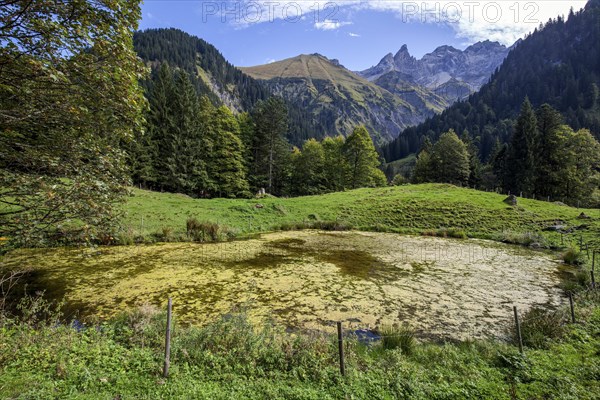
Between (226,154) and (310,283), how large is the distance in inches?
1511

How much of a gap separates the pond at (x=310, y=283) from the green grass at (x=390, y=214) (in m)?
5.80

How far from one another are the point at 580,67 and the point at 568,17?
234 feet

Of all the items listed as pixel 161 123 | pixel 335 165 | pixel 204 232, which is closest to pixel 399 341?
pixel 204 232

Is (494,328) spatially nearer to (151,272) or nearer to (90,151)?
(90,151)

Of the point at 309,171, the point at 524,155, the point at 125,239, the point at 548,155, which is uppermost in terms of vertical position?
the point at 524,155

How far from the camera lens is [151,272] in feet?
47.1

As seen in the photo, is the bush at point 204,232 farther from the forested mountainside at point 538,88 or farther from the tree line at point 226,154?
the forested mountainside at point 538,88

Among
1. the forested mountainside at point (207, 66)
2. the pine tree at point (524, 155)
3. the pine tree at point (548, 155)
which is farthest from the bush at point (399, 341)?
the forested mountainside at point (207, 66)

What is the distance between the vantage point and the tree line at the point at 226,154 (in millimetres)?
43219

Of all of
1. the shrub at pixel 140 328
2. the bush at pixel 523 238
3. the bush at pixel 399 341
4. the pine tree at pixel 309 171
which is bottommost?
the bush at pixel 523 238

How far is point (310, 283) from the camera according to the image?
45.5ft

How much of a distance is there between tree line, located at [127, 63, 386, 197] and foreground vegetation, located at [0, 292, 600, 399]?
36417 millimetres

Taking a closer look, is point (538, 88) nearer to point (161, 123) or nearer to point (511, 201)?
point (511, 201)

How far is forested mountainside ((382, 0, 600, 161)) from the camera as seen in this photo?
446ft
